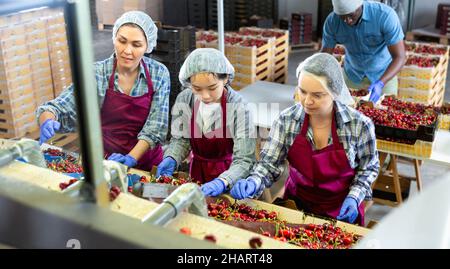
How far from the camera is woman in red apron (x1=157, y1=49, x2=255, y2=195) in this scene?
10.6ft

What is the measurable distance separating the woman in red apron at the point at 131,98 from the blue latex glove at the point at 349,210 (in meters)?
1.40

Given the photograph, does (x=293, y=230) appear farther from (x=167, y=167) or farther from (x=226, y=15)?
(x=226, y=15)

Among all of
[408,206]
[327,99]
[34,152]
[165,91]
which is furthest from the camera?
[165,91]

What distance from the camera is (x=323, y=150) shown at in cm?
308

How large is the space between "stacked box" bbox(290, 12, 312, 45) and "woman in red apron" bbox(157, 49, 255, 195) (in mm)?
7124

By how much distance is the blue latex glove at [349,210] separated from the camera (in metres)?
2.94

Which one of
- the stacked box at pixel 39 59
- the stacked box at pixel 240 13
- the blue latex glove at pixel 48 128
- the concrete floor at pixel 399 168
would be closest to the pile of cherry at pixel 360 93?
the concrete floor at pixel 399 168

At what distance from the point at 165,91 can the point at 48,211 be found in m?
2.87

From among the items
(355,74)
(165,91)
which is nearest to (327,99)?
(165,91)

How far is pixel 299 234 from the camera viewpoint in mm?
2453

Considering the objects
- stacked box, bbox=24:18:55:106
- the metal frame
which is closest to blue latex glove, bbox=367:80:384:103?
stacked box, bbox=24:18:55:106

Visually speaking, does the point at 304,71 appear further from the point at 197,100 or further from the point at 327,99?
the point at 197,100

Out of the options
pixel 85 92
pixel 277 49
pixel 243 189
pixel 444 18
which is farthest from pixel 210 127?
pixel 444 18

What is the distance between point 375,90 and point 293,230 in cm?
288
